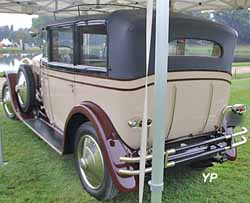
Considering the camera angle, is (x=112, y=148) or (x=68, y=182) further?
(x=68, y=182)

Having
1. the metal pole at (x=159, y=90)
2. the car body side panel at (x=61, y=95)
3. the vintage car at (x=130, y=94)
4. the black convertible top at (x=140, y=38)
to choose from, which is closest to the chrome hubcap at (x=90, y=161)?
the vintage car at (x=130, y=94)

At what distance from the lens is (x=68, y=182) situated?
132 inches

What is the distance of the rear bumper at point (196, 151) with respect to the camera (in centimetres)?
254

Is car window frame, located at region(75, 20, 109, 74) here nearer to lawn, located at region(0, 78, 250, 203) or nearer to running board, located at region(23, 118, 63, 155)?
running board, located at region(23, 118, 63, 155)

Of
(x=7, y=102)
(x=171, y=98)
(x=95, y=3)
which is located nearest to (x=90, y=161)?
(x=171, y=98)

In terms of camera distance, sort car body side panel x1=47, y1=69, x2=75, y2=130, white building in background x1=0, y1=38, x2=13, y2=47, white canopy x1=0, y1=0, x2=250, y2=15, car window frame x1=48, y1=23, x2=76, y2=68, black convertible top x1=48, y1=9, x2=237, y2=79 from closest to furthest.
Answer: black convertible top x1=48, y1=9, x2=237, y2=79 < car window frame x1=48, y1=23, x2=76, y2=68 < car body side panel x1=47, y1=69, x2=75, y2=130 < white canopy x1=0, y1=0, x2=250, y2=15 < white building in background x1=0, y1=38, x2=13, y2=47

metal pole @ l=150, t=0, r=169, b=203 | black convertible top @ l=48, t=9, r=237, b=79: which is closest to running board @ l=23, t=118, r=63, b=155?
black convertible top @ l=48, t=9, r=237, b=79

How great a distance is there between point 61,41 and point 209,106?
1.83m

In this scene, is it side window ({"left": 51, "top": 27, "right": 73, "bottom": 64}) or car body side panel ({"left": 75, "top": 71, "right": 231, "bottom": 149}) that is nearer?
car body side panel ({"left": 75, "top": 71, "right": 231, "bottom": 149})

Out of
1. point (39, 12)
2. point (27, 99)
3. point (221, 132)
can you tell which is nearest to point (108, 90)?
point (221, 132)

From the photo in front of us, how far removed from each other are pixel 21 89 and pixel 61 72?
1.69m

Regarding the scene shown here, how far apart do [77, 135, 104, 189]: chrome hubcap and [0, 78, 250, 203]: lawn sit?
0.56 ft

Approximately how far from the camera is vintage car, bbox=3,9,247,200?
102 inches

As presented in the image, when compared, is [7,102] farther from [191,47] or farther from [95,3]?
[191,47]
